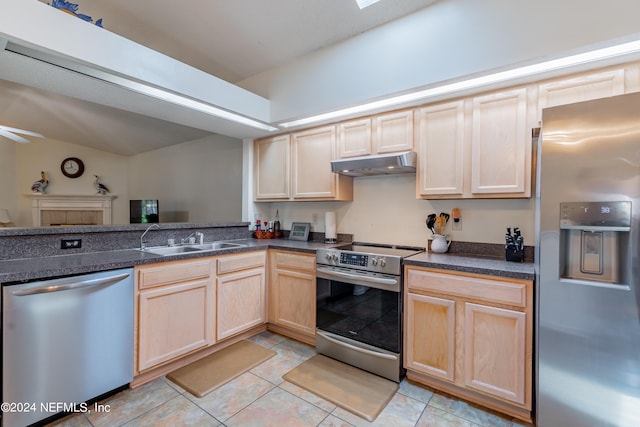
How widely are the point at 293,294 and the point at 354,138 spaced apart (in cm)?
163

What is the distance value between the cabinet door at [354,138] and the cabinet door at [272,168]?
2.33 feet

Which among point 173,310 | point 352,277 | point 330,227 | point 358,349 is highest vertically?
point 330,227

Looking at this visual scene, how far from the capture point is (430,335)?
1.95 metres

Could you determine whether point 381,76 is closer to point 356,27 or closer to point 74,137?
point 356,27

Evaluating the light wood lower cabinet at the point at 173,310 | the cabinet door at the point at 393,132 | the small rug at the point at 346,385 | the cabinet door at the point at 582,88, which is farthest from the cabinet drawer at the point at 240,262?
the cabinet door at the point at 582,88

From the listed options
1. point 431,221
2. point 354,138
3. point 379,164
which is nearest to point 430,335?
point 431,221

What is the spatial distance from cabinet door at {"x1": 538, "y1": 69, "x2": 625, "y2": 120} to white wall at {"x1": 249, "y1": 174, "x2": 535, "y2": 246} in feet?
2.35

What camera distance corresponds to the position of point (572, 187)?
55.6 inches

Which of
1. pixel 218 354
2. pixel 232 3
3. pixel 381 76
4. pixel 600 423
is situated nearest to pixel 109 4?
pixel 232 3

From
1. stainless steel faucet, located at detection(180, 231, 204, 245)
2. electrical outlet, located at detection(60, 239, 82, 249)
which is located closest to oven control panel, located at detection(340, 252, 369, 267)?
stainless steel faucet, located at detection(180, 231, 204, 245)

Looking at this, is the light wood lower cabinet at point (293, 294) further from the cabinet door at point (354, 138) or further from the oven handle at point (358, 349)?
the cabinet door at point (354, 138)

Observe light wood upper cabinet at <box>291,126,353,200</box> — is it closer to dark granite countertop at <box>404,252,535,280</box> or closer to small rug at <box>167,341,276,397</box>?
dark granite countertop at <box>404,252,535,280</box>

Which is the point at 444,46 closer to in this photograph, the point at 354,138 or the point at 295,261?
the point at 354,138

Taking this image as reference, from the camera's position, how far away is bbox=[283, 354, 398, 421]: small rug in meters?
1.80
